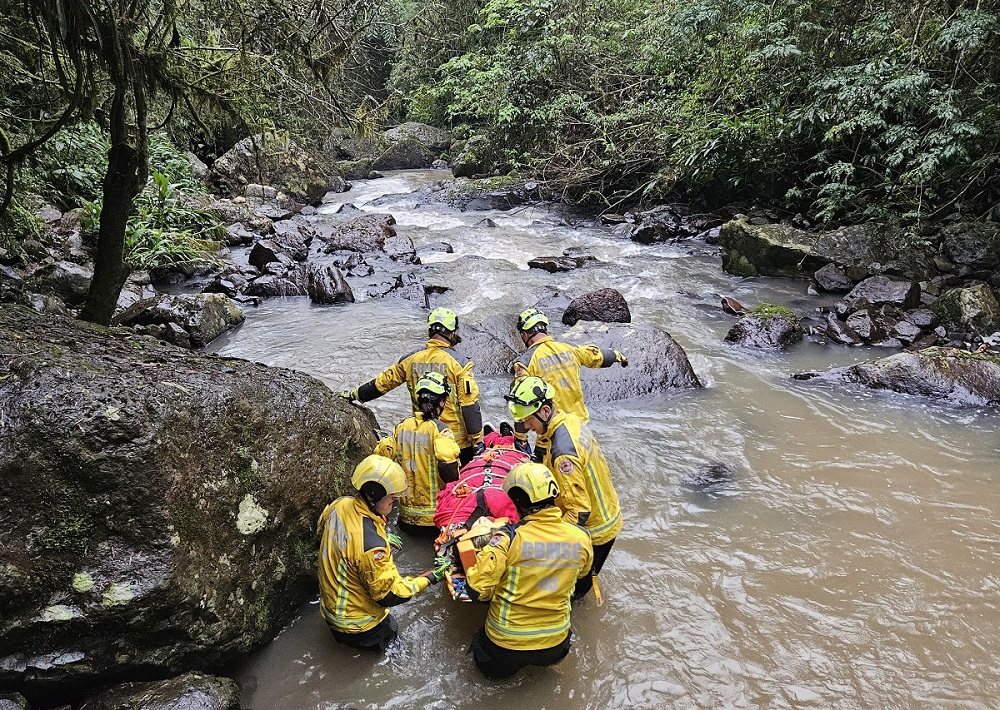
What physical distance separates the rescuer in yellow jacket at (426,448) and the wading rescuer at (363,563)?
869 millimetres

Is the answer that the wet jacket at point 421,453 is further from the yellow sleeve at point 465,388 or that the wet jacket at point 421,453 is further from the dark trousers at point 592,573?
the dark trousers at point 592,573

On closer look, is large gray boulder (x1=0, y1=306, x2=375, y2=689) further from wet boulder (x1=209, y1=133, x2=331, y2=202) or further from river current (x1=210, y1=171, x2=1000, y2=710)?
wet boulder (x1=209, y1=133, x2=331, y2=202)

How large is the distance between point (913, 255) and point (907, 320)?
2.11m

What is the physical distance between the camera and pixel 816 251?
11320mm

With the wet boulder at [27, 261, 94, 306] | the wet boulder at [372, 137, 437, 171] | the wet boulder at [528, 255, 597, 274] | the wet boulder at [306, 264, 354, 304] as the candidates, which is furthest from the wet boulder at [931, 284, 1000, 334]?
the wet boulder at [372, 137, 437, 171]

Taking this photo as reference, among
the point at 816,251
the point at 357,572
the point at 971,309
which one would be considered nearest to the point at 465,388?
the point at 357,572

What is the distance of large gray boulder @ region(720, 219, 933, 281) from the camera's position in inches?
419

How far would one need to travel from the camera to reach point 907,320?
918 cm

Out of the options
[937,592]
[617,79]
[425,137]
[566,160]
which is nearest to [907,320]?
[937,592]

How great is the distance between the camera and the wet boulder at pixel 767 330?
8.98m

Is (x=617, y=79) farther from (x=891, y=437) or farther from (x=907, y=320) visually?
(x=891, y=437)

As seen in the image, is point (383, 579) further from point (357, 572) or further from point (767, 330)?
point (767, 330)

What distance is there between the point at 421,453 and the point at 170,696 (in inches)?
80.2

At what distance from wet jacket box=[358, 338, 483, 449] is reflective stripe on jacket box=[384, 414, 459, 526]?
1.98ft
